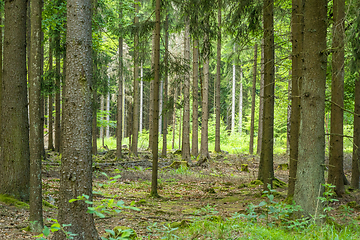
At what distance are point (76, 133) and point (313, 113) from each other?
4064 millimetres

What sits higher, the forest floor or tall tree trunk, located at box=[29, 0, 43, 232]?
tall tree trunk, located at box=[29, 0, 43, 232]

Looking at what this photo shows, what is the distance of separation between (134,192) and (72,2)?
704 cm

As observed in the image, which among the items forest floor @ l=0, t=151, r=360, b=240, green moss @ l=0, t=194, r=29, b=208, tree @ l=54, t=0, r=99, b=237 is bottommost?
forest floor @ l=0, t=151, r=360, b=240

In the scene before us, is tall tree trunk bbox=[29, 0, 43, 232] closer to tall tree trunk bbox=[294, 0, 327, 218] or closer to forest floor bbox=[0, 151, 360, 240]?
forest floor bbox=[0, 151, 360, 240]

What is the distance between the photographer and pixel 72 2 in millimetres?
4230

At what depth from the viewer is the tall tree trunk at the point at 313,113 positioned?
5086mm

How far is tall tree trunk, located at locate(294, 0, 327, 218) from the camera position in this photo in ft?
16.7

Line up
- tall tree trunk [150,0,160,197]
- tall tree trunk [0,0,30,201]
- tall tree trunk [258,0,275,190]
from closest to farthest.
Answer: tall tree trunk [0,0,30,201]
tall tree trunk [258,0,275,190]
tall tree trunk [150,0,160,197]

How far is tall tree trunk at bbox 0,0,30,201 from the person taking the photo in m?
6.22

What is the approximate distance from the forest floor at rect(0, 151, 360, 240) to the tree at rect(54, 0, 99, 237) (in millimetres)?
555

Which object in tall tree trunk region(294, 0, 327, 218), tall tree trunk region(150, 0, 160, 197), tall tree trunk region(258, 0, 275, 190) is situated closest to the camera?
tall tree trunk region(294, 0, 327, 218)

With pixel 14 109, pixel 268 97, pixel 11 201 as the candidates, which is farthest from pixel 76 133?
pixel 268 97

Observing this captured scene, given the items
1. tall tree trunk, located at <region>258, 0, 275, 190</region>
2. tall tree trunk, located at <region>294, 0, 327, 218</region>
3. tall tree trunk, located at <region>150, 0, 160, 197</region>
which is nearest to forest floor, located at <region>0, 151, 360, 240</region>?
tall tree trunk, located at <region>150, 0, 160, 197</region>

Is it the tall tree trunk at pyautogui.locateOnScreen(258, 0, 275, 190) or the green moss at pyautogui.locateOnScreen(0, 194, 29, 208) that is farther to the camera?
the tall tree trunk at pyautogui.locateOnScreen(258, 0, 275, 190)
